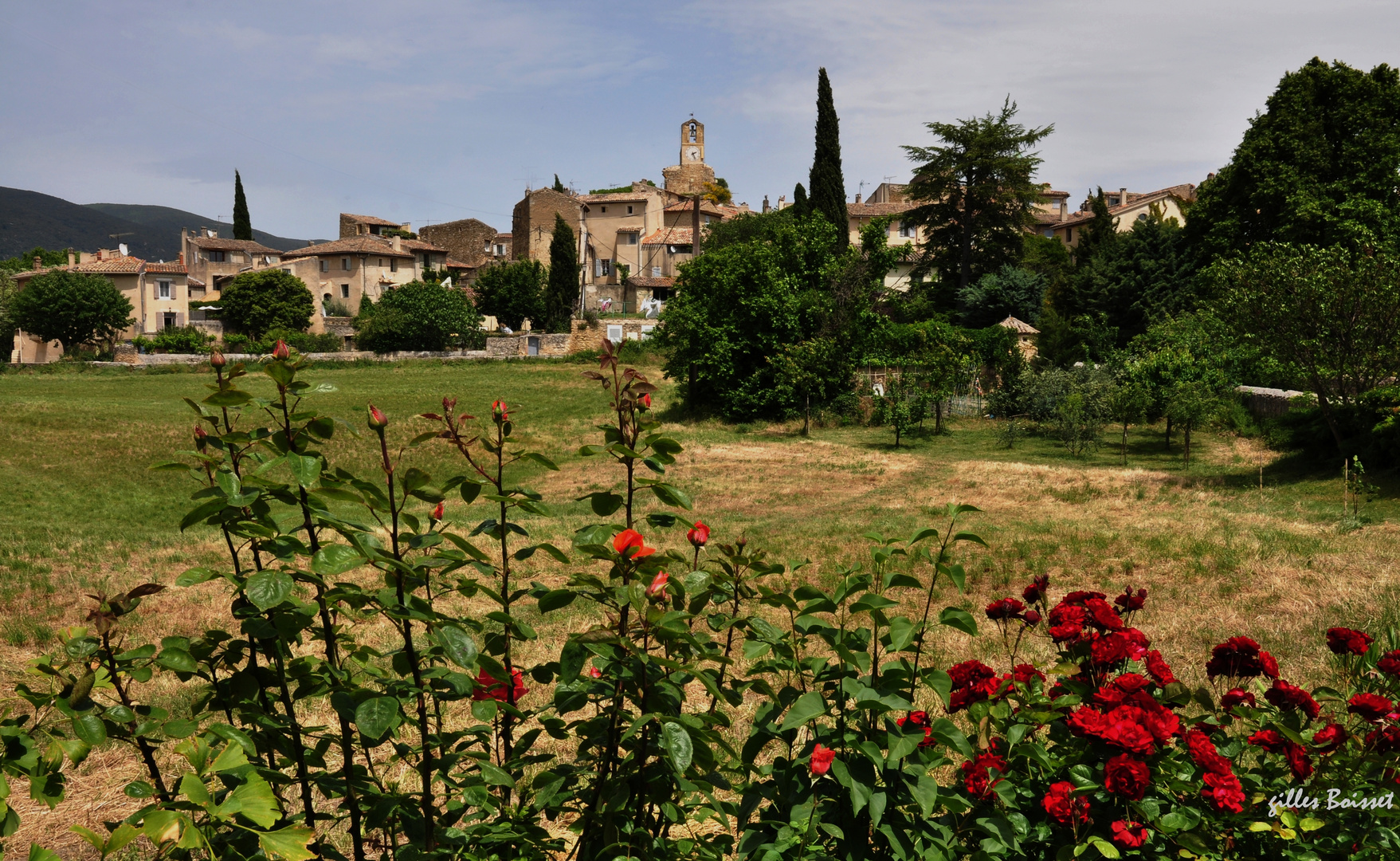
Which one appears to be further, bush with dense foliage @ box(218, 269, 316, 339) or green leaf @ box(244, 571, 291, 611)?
bush with dense foliage @ box(218, 269, 316, 339)

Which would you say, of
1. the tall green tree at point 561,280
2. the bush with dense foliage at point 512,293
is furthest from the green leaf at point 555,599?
the bush with dense foliage at point 512,293

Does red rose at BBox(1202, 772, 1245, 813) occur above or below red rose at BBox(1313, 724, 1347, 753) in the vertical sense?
below

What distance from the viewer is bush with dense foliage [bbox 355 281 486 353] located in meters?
47.5

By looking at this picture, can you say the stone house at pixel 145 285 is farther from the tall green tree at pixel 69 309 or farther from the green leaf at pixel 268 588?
the green leaf at pixel 268 588

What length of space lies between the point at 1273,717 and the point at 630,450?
7.27 ft

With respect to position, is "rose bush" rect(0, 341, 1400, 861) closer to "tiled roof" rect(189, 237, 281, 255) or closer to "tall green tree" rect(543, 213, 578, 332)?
"tall green tree" rect(543, 213, 578, 332)

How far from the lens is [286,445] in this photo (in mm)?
1979

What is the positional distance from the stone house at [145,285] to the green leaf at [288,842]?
202 feet

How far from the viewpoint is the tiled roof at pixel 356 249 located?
57.3 metres

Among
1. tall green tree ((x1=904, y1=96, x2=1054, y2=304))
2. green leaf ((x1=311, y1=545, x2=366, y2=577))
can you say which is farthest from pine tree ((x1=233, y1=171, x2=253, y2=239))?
green leaf ((x1=311, y1=545, x2=366, y2=577))

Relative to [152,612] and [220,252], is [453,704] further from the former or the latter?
[220,252]

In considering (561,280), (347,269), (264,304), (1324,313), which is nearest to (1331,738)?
(1324,313)

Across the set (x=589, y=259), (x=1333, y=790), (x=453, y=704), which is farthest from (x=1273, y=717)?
(x=589, y=259)
